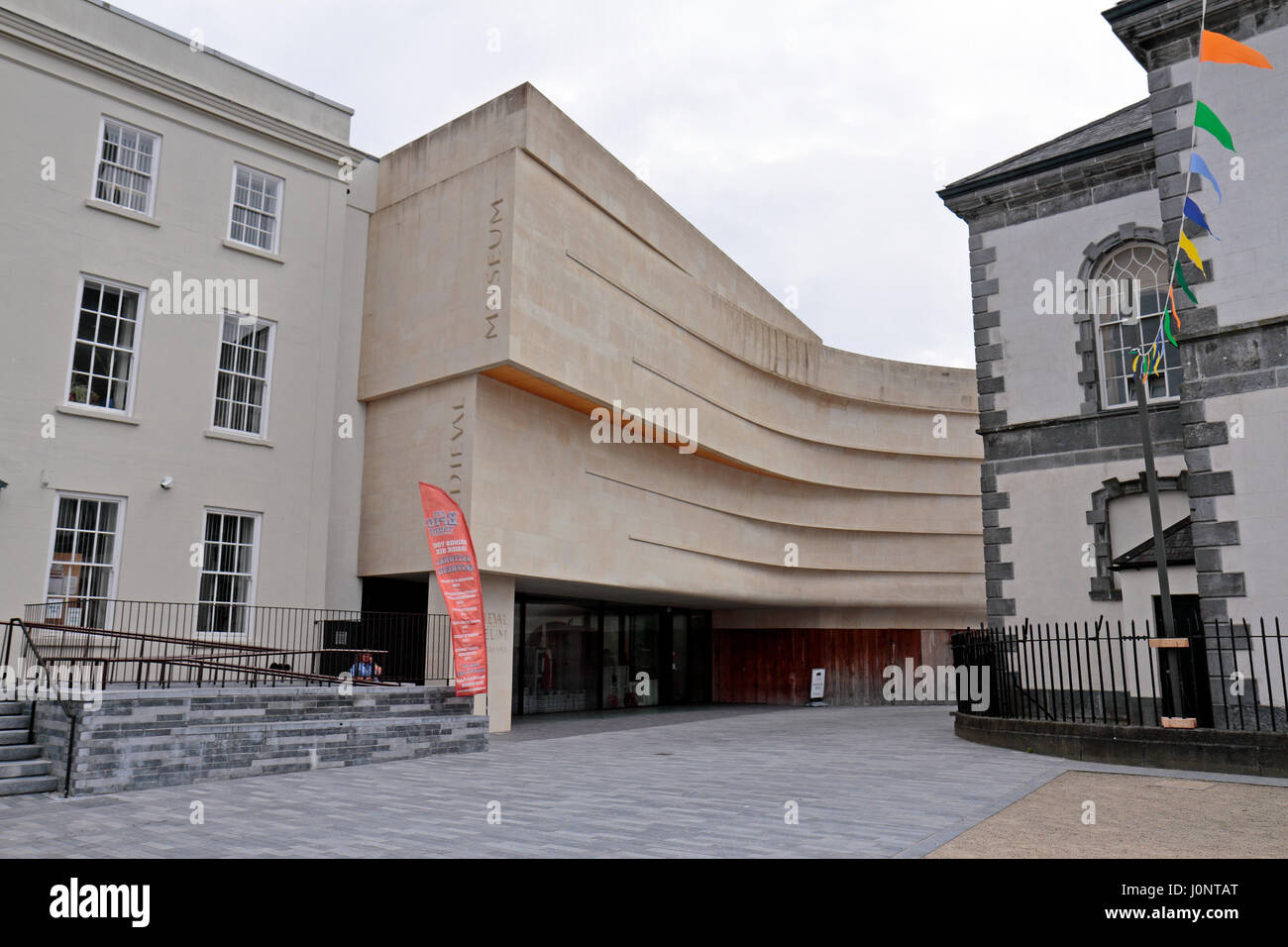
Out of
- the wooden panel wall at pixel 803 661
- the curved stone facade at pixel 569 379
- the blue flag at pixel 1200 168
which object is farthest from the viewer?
the wooden panel wall at pixel 803 661

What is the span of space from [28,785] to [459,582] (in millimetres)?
6619

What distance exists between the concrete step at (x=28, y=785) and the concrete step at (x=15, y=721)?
1149 millimetres

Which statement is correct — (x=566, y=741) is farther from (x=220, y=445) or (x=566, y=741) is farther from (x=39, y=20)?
(x=39, y=20)

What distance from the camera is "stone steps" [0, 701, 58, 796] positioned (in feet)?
33.5

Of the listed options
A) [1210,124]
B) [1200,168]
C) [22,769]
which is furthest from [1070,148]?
[22,769]

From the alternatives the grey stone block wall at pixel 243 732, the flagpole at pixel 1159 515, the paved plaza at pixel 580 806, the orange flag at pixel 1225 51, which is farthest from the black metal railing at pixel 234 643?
the orange flag at pixel 1225 51

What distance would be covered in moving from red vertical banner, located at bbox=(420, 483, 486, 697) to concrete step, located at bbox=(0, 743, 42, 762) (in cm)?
606

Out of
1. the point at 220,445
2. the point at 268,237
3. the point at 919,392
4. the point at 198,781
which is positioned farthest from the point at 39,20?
the point at 919,392

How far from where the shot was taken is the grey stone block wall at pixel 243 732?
10.7m

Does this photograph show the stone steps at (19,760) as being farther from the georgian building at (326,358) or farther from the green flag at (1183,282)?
the green flag at (1183,282)

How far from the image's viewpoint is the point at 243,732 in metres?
12.1

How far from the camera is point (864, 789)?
33.9ft

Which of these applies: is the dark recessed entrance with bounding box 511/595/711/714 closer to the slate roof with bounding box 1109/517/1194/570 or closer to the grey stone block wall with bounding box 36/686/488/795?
the grey stone block wall with bounding box 36/686/488/795

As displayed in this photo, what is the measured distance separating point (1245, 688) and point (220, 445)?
17.9m
